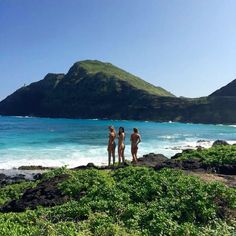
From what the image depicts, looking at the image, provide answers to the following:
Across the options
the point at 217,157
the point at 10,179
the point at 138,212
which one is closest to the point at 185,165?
the point at 217,157

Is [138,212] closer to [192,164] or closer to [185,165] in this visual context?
[185,165]

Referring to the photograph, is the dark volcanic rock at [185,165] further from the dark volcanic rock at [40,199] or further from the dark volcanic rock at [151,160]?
the dark volcanic rock at [40,199]

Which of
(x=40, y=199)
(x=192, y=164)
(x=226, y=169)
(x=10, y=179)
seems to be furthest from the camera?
(x=10, y=179)

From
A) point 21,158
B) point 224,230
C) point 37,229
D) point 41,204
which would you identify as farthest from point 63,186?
point 21,158

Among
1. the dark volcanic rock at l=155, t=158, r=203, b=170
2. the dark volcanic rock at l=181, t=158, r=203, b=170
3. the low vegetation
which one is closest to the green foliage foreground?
the dark volcanic rock at l=155, t=158, r=203, b=170

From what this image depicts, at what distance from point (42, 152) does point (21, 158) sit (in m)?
5.30

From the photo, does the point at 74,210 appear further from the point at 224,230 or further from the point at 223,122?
the point at 223,122

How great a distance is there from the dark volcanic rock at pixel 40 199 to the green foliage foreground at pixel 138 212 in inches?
14.6

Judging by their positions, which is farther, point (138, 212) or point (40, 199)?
point (40, 199)

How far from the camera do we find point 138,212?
10.3 m

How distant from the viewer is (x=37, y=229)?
872cm

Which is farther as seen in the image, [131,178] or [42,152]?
[42,152]

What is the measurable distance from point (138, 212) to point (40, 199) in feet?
13.3

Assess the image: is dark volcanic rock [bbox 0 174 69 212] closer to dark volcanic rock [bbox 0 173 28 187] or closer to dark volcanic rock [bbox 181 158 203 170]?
dark volcanic rock [bbox 181 158 203 170]
